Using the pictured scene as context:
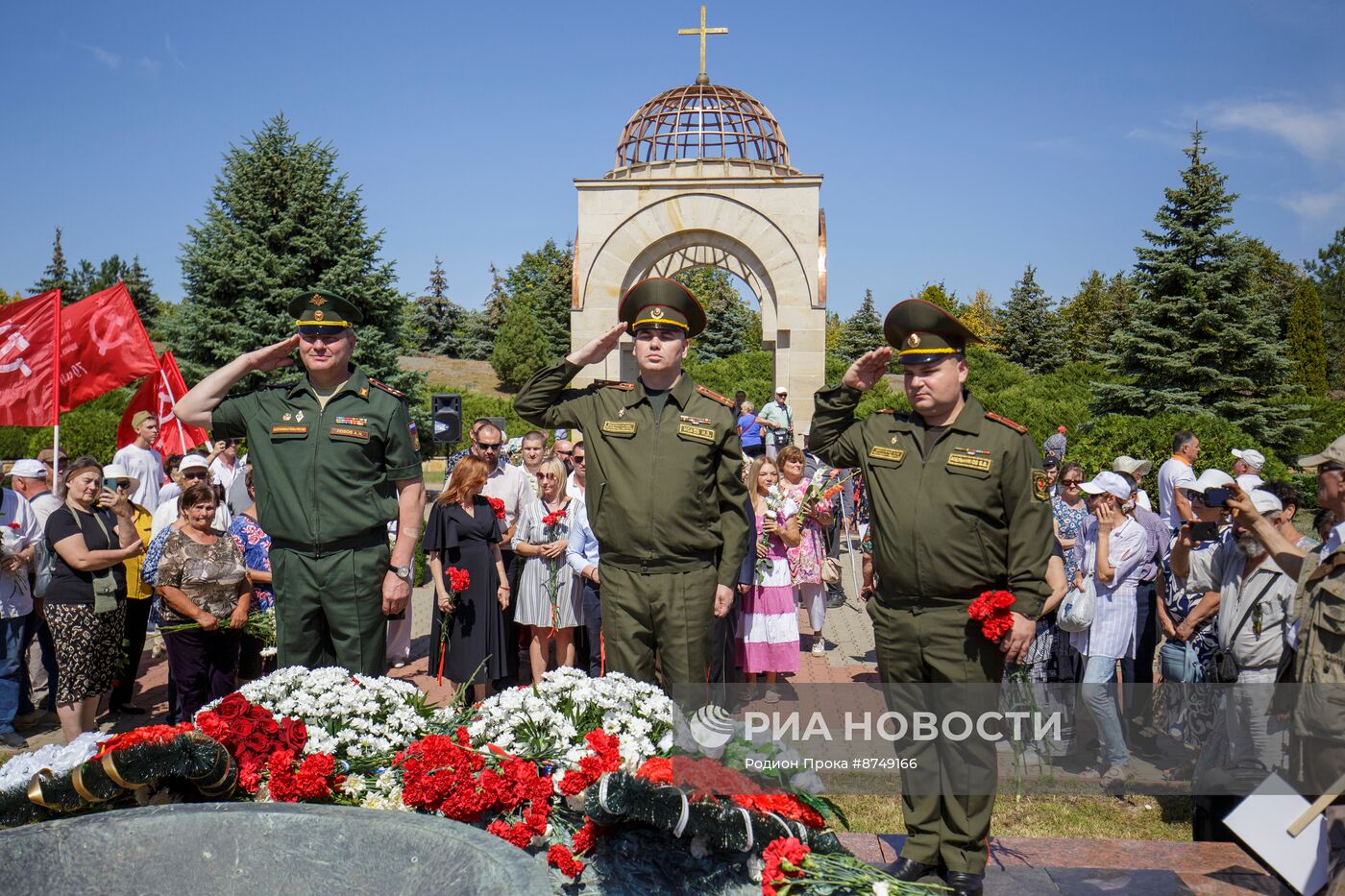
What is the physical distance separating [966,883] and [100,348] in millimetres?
10261

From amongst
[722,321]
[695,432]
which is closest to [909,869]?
[695,432]

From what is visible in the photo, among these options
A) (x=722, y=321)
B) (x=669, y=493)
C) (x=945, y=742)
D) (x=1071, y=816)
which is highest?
(x=722, y=321)

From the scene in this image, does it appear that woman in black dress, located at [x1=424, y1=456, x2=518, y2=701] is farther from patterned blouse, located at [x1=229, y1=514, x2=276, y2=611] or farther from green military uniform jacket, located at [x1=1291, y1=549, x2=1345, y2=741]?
green military uniform jacket, located at [x1=1291, y1=549, x2=1345, y2=741]

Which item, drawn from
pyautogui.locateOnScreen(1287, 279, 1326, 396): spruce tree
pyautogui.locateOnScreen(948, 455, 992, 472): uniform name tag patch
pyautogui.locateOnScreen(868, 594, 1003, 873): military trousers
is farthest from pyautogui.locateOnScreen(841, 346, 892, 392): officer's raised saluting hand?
pyautogui.locateOnScreen(1287, 279, 1326, 396): spruce tree

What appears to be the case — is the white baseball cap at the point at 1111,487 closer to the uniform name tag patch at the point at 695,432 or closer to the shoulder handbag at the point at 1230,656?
the shoulder handbag at the point at 1230,656

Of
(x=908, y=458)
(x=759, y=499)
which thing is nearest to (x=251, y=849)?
(x=908, y=458)

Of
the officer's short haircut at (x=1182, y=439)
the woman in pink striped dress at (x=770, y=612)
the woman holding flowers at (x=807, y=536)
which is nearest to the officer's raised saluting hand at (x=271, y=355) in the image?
the woman in pink striped dress at (x=770, y=612)

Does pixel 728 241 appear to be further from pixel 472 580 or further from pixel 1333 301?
pixel 1333 301

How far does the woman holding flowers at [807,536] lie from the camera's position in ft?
26.1

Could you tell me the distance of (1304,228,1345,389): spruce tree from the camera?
141 ft

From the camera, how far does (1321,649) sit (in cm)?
374

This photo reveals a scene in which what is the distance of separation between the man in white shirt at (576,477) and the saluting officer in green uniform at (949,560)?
11.5ft

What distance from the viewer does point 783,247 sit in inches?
802

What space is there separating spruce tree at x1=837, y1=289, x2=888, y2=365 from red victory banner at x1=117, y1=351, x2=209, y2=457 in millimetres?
35691
